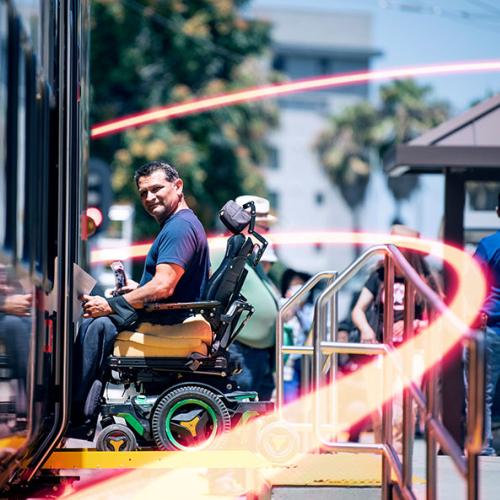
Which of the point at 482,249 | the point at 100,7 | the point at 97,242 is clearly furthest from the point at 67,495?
the point at 100,7

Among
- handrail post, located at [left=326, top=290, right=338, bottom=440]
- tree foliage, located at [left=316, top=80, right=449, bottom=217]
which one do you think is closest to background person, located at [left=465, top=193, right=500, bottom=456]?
handrail post, located at [left=326, top=290, right=338, bottom=440]

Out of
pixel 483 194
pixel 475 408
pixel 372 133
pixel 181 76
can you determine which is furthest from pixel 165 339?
pixel 372 133

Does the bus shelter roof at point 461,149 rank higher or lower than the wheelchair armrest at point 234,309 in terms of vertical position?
higher

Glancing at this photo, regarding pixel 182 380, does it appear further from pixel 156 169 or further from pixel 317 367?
pixel 156 169

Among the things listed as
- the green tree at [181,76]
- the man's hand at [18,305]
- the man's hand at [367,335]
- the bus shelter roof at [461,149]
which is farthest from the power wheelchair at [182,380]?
the green tree at [181,76]

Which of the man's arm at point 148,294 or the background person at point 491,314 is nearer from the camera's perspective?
the man's arm at point 148,294

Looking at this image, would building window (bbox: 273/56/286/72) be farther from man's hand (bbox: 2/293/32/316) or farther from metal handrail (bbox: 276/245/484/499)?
man's hand (bbox: 2/293/32/316)

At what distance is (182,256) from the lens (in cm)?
655

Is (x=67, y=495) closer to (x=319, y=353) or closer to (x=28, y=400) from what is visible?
(x=319, y=353)

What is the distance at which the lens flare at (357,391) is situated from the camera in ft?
15.7

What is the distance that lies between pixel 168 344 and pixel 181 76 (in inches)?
1190

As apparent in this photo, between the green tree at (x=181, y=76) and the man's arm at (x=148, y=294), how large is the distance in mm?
27595

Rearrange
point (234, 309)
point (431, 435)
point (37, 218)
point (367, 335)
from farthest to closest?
point (367, 335) → point (234, 309) → point (37, 218) → point (431, 435)

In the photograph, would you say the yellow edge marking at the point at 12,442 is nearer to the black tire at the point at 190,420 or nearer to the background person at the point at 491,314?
the black tire at the point at 190,420
